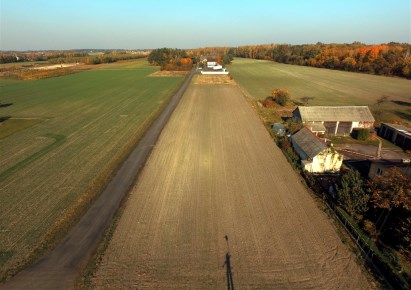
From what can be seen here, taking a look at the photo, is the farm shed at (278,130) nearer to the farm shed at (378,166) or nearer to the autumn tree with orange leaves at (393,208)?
the farm shed at (378,166)

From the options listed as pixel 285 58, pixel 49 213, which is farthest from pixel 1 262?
pixel 285 58

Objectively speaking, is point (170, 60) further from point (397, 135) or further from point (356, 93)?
point (397, 135)

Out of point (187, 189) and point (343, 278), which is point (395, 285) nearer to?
point (343, 278)

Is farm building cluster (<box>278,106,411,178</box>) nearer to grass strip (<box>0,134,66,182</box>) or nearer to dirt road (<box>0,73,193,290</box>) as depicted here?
dirt road (<box>0,73,193,290</box>)

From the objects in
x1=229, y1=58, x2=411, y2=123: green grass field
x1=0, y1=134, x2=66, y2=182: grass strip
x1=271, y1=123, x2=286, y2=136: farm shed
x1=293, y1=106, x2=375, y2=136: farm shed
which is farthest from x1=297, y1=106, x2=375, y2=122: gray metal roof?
x1=0, y1=134, x2=66, y2=182: grass strip

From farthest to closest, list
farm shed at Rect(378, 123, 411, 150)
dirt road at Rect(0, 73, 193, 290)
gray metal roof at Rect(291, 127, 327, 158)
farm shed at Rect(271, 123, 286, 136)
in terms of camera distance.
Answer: farm shed at Rect(271, 123, 286, 136) < farm shed at Rect(378, 123, 411, 150) < gray metal roof at Rect(291, 127, 327, 158) < dirt road at Rect(0, 73, 193, 290)

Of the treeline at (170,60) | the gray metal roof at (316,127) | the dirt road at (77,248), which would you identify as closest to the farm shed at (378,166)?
the gray metal roof at (316,127)
